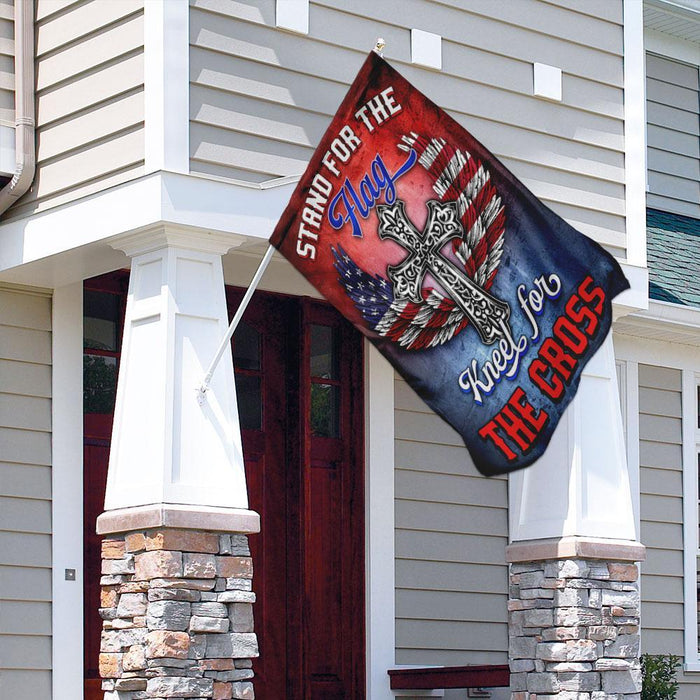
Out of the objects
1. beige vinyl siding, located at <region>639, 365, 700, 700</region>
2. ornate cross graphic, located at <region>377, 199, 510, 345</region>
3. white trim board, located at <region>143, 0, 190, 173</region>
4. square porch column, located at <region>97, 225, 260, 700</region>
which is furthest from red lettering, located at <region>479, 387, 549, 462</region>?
beige vinyl siding, located at <region>639, 365, 700, 700</region>

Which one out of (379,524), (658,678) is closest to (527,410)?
(379,524)

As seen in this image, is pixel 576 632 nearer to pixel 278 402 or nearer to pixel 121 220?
pixel 278 402

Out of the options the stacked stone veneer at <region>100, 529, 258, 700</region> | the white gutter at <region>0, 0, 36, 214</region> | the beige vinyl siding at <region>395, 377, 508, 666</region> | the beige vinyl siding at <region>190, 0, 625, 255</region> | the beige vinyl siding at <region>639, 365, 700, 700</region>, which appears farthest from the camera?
the beige vinyl siding at <region>639, 365, 700, 700</region>

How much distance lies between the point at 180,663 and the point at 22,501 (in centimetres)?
185

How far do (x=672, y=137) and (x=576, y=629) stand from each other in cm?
603

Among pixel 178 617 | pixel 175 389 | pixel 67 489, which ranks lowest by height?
pixel 178 617

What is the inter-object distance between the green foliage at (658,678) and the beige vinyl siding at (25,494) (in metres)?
4.35

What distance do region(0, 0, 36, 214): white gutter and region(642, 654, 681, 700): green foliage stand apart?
5543 mm

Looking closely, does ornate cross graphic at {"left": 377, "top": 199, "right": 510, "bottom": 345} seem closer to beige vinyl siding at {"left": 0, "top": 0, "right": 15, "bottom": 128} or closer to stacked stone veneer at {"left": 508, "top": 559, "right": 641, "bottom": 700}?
stacked stone veneer at {"left": 508, "top": 559, "right": 641, "bottom": 700}

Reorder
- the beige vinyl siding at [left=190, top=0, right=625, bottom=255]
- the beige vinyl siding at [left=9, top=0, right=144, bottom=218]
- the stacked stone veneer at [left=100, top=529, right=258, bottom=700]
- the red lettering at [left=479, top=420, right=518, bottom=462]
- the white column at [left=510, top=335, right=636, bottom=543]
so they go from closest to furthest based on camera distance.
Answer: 1. the stacked stone veneer at [left=100, top=529, right=258, bottom=700]
2. the red lettering at [left=479, top=420, right=518, bottom=462]
3. the beige vinyl siding at [left=9, top=0, right=144, bottom=218]
4. the beige vinyl siding at [left=190, top=0, right=625, bottom=255]
5. the white column at [left=510, top=335, right=636, bottom=543]

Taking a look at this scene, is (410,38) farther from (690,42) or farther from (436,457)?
(690,42)

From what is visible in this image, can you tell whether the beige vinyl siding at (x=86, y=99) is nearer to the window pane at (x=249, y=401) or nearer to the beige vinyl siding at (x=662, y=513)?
the window pane at (x=249, y=401)

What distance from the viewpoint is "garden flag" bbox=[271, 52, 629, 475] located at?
7484mm

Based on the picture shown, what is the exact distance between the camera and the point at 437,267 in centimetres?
786
